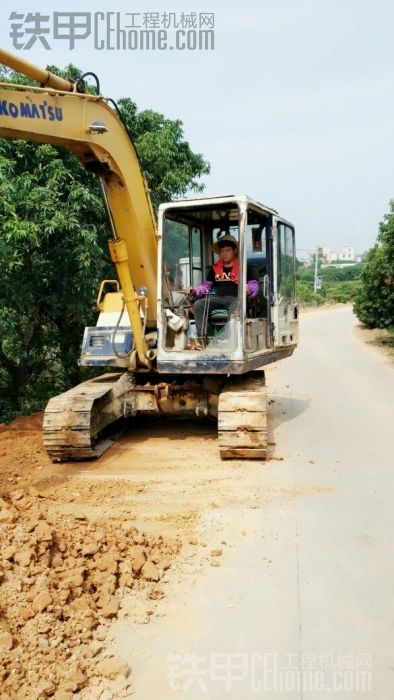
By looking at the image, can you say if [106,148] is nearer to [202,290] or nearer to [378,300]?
[202,290]

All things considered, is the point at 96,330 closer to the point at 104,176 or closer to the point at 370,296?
the point at 104,176

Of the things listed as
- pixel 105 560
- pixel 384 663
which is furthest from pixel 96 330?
pixel 384 663

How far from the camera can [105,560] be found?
3.77 m

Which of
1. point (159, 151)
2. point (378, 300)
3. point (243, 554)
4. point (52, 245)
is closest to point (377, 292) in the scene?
point (378, 300)

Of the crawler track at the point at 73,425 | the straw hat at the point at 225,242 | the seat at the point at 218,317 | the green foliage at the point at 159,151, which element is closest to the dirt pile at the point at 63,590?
the crawler track at the point at 73,425

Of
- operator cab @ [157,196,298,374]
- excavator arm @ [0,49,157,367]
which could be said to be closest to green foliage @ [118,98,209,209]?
operator cab @ [157,196,298,374]

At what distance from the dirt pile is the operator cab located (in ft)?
7.84

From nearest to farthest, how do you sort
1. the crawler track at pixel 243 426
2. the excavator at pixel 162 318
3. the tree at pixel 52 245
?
the excavator at pixel 162 318 → the crawler track at pixel 243 426 → the tree at pixel 52 245

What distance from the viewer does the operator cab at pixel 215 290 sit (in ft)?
20.7

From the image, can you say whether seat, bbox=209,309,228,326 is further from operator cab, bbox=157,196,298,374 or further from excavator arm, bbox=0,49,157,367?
excavator arm, bbox=0,49,157,367

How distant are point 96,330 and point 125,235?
1202 mm

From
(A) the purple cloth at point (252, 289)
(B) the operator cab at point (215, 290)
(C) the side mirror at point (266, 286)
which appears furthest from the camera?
(C) the side mirror at point (266, 286)

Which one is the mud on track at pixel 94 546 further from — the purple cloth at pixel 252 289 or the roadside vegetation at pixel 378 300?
the roadside vegetation at pixel 378 300

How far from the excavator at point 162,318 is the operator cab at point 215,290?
0.01 meters
